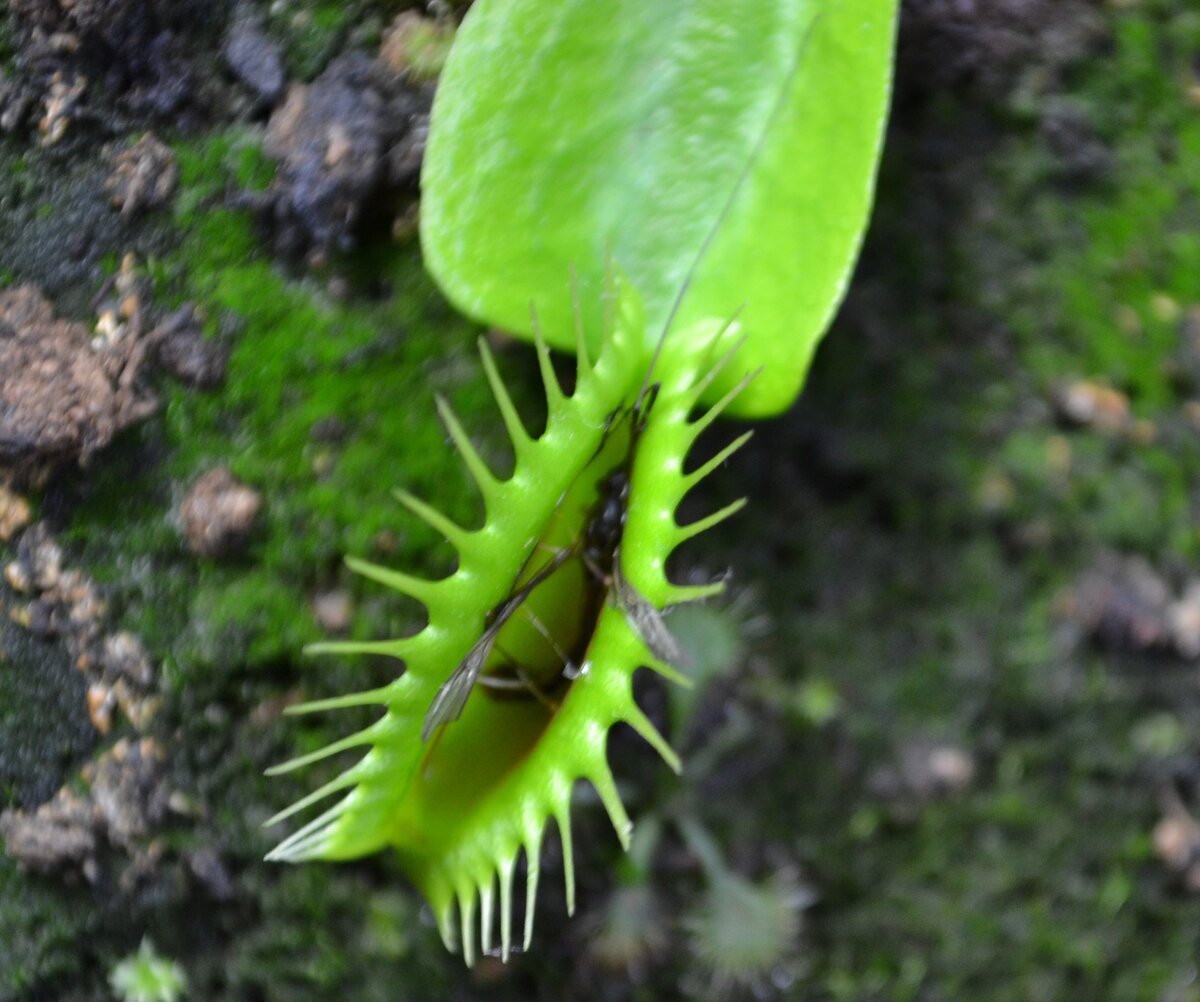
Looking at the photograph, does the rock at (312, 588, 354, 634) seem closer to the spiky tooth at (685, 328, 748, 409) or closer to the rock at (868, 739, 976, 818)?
the spiky tooth at (685, 328, 748, 409)

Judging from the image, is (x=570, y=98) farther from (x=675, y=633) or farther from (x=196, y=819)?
(x=196, y=819)

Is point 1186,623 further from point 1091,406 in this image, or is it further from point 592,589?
point 592,589

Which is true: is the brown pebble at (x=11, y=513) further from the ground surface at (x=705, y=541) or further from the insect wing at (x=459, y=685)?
the insect wing at (x=459, y=685)

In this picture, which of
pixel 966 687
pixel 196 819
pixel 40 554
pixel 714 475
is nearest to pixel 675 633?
pixel 714 475

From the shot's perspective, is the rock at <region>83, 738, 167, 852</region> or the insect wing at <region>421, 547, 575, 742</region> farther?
the rock at <region>83, 738, 167, 852</region>

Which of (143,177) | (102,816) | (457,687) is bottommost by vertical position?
(102,816)

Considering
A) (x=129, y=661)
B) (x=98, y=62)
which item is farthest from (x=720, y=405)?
(x=98, y=62)

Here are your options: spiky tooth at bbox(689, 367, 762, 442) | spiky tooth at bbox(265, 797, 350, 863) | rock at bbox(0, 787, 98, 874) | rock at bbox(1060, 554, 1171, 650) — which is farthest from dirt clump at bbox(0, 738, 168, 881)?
rock at bbox(1060, 554, 1171, 650)
